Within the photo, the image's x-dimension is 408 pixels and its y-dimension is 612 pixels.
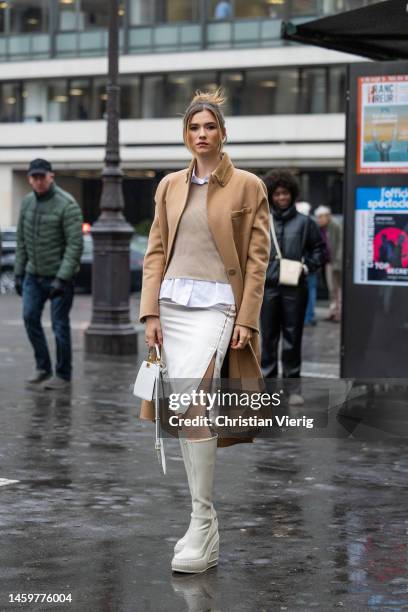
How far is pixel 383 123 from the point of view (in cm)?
959

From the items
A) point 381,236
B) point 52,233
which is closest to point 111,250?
point 52,233

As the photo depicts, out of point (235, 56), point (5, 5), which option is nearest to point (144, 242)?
point (235, 56)

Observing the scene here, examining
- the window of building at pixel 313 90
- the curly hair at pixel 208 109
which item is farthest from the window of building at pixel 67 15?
the curly hair at pixel 208 109

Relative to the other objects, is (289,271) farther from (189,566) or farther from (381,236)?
(189,566)

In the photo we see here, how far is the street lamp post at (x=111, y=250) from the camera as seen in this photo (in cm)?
1520

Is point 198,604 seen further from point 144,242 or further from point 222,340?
point 144,242

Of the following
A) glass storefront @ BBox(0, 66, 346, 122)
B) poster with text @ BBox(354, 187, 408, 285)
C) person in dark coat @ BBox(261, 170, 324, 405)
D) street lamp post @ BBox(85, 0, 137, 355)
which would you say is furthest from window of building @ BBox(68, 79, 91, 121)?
poster with text @ BBox(354, 187, 408, 285)

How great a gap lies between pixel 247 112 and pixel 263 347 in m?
41.1

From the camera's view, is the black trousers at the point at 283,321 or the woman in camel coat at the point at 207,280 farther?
the black trousers at the point at 283,321

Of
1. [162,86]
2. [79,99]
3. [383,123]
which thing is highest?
[162,86]

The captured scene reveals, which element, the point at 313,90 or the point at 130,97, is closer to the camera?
the point at 313,90

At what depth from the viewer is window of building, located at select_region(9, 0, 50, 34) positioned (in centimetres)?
5381

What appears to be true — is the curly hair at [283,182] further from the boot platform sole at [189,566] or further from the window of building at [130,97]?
the window of building at [130,97]

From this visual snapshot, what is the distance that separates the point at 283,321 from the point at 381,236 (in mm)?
1256
